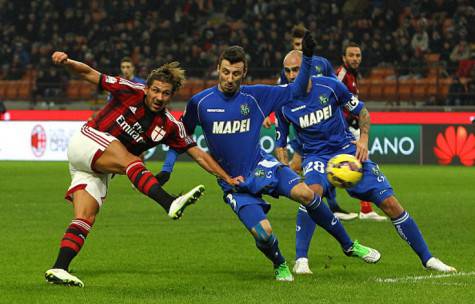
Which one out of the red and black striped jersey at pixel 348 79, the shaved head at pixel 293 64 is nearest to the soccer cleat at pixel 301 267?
the shaved head at pixel 293 64

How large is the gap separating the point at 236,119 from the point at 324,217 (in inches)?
44.2

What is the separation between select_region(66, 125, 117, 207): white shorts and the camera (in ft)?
27.5

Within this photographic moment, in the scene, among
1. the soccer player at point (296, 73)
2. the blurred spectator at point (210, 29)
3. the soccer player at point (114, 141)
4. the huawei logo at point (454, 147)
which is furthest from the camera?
the blurred spectator at point (210, 29)

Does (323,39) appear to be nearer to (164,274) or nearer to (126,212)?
(126,212)

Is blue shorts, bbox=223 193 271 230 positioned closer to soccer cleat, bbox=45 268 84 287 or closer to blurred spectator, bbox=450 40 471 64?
soccer cleat, bbox=45 268 84 287

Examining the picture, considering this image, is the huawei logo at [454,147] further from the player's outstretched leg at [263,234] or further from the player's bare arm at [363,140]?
the player's outstretched leg at [263,234]

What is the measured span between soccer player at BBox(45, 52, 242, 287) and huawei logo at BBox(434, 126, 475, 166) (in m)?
17.5

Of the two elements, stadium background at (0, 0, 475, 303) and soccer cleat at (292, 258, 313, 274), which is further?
soccer cleat at (292, 258, 313, 274)

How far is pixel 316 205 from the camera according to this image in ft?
28.8

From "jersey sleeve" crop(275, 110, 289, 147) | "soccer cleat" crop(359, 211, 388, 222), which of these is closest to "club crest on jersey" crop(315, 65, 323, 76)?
"jersey sleeve" crop(275, 110, 289, 147)

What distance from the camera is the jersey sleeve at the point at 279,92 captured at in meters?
8.73

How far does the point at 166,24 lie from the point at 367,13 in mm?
6444

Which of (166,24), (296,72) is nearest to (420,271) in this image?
(296,72)

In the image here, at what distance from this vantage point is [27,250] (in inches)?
422
